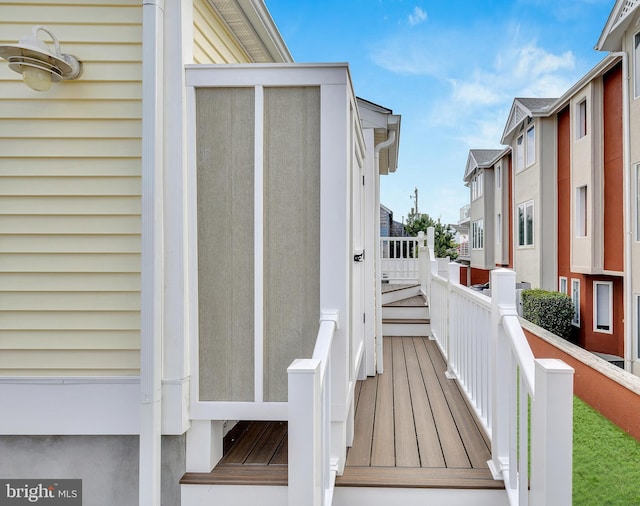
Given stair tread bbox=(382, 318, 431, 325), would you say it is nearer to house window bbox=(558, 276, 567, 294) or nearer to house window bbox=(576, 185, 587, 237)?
house window bbox=(576, 185, 587, 237)

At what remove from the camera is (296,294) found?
2162 mm

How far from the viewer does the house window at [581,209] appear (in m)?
9.62

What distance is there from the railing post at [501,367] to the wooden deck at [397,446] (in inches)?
5.1

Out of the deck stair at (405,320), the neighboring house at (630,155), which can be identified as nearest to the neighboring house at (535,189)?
the neighboring house at (630,155)

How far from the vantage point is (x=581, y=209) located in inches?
382

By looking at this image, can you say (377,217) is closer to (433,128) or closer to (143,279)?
(143,279)

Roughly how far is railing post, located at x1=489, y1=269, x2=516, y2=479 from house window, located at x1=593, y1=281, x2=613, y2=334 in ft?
27.5

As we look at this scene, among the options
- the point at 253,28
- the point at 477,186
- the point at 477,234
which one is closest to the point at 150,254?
the point at 253,28

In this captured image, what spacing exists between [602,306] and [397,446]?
874 centimetres

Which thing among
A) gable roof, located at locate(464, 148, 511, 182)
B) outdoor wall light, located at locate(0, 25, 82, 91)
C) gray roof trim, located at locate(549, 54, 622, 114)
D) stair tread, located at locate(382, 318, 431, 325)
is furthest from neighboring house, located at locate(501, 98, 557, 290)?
outdoor wall light, located at locate(0, 25, 82, 91)

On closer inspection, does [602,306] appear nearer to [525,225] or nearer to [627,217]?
[627,217]

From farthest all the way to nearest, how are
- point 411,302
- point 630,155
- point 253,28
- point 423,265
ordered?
point 423,265, point 630,155, point 411,302, point 253,28

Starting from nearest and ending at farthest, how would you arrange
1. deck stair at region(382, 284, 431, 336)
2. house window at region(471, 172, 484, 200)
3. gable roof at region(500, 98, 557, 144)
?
deck stair at region(382, 284, 431, 336) < gable roof at region(500, 98, 557, 144) < house window at region(471, 172, 484, 200)

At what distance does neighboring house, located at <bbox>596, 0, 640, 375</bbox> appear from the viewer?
279 inches
